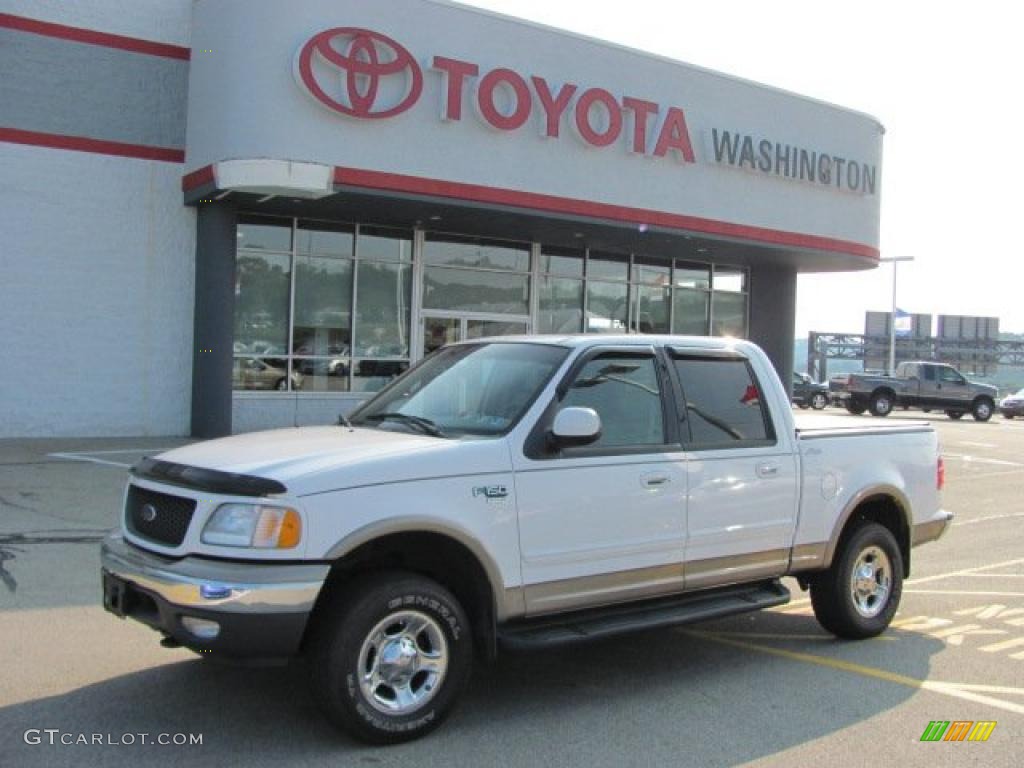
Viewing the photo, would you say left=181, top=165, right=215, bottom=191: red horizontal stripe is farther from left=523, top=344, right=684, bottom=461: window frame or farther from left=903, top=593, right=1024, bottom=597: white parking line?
left=903, top=593, right=1024, bottom=597: white parking line

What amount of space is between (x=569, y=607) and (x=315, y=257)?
13.8m

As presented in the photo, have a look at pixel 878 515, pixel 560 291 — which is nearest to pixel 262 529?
pixel 878 515

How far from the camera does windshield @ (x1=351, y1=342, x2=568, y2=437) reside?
5.12m

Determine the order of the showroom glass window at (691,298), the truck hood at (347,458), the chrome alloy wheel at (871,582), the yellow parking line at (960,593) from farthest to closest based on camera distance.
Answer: the showroom glass window at (691,298) < the yellow parking line at (960,593) < the chrome alloy wheel at (871,582) < the truck hood at (347,458)

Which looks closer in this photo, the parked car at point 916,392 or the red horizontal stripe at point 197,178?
the red horizontal stripe at point 197,178

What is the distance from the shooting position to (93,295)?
51.9ft

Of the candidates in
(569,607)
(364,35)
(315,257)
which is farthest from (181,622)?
(315,257)

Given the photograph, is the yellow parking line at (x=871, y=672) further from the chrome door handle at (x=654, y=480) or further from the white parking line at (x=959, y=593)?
the white parking line at (x=959, y=593)

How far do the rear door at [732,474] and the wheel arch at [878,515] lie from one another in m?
0.46

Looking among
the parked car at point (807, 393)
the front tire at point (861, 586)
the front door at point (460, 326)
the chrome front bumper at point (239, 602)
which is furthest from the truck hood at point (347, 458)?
the parked car at point (807, 393)

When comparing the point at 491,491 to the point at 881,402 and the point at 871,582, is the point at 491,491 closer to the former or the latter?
the point at 871,582

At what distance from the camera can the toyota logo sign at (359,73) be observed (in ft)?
48.6

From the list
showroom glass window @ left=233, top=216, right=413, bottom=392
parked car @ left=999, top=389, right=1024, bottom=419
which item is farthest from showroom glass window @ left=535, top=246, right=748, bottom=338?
parked car @ left=999, top=389, right=1024, bottom=419

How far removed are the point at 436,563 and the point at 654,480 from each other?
51.5 inches
